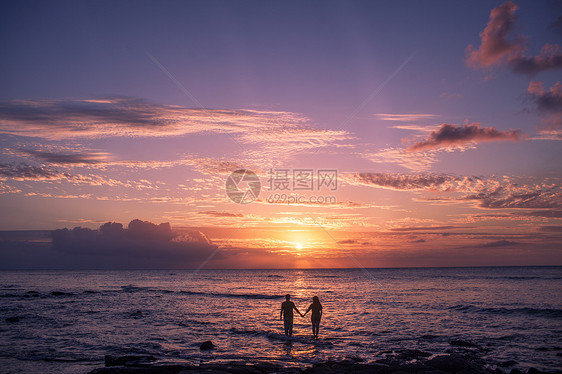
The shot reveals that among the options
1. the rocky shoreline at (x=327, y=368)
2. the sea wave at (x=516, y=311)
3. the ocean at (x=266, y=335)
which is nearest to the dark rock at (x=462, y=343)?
the ocean at (x=266, y=335)

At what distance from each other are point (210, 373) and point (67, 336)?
1742cm

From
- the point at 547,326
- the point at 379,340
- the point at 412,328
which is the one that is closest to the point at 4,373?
the point at 379,340

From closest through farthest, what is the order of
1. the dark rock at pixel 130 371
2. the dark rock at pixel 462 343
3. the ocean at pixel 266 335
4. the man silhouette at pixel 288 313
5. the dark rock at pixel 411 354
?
the dark rock at pixel 130 371 → the dark rock at pixel 411 354 → the ocean at pixel 266 335 → the dark rock at pixel 462 343 → the man silhouette at pixel 288 313

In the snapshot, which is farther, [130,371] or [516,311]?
[516,311]

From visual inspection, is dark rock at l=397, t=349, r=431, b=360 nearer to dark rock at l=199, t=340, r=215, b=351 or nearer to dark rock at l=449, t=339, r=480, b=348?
dark rock at l=449, t=339, r=480, b=348

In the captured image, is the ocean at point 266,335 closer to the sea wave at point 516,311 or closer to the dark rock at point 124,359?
the sea wave at point 516,311

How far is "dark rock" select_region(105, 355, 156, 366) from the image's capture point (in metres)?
17.5

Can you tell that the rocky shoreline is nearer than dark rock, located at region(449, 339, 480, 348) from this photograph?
Yes

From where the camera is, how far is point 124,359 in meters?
18.0

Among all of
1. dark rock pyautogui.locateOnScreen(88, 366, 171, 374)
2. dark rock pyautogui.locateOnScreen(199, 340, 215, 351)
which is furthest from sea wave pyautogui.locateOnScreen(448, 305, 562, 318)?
dark rock pyautogui.locateOnScreen(88, 366, 171, 374)

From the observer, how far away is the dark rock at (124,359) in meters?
17.5

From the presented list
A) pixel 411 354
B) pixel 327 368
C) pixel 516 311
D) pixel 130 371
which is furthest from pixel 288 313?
pixel 516 311

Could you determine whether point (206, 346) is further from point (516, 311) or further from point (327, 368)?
point (516, 311)

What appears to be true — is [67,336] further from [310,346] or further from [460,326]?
[460,326]
